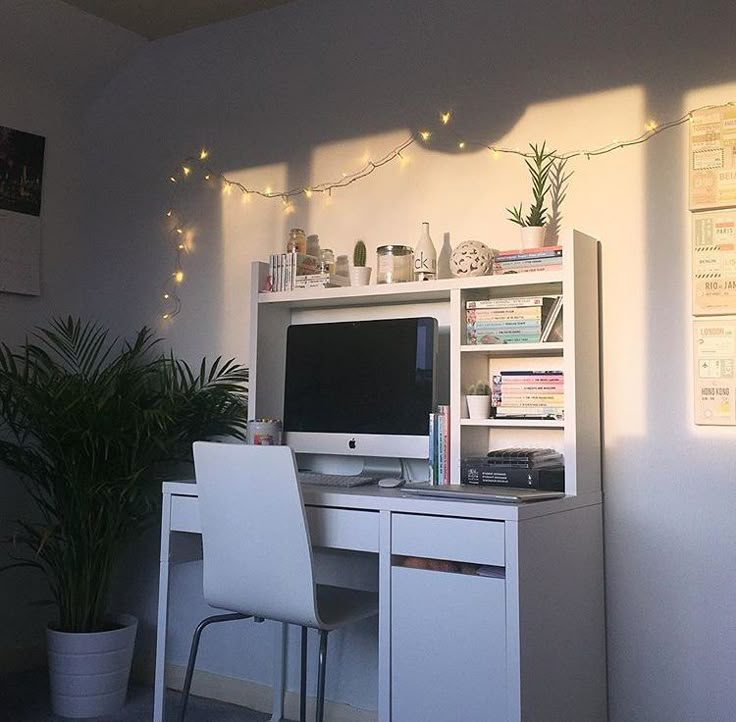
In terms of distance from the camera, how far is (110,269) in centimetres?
371

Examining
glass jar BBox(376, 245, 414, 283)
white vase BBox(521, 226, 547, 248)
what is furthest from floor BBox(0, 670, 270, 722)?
white vase BBox(521, 226, 547, 248)

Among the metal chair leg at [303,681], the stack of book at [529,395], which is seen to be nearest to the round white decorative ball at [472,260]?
the stack of book at [529,395]

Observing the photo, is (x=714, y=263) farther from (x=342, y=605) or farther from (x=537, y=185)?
(x=342, y=605)

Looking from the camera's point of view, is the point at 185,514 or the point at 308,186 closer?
the point at 185,514

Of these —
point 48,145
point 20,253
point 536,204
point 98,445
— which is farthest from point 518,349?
point 48,145

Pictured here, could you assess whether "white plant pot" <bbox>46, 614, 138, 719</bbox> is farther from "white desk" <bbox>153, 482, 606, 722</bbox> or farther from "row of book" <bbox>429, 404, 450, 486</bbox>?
"row of book" <bbox>429, 404, 450, 486</bbox>

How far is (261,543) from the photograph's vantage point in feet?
7.59

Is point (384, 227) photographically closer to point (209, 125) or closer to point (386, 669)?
point (209, 125)

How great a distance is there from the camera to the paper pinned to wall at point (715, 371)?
2.39 m

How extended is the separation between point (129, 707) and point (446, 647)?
4.69 feet

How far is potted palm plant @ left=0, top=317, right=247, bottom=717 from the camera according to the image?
2.95 meters

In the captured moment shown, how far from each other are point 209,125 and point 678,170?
1817 mm

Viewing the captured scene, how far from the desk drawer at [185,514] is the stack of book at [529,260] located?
1119 mm

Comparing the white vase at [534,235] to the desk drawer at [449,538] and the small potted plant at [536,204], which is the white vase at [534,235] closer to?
the small potted plant at [536,204]
